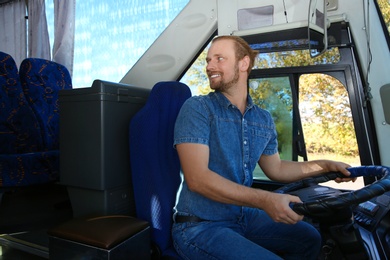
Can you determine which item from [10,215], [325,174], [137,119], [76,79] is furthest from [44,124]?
[325,174]

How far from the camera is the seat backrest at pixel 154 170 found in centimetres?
119

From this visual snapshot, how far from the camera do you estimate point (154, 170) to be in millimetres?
1194

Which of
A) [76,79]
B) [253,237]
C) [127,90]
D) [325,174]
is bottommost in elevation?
[253,237]

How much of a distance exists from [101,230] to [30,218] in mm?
1605

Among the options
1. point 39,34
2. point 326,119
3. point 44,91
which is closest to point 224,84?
point 326,119

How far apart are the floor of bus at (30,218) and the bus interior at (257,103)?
0.01 meters

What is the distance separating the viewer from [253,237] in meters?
1.25

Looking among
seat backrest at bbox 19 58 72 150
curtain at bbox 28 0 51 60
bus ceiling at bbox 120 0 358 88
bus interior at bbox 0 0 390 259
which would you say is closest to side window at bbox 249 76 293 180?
bus interior at bbox 0 0 390 259

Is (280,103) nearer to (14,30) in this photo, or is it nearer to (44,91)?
(44,91)

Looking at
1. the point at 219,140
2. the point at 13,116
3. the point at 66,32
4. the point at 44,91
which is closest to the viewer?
the point at 219,140

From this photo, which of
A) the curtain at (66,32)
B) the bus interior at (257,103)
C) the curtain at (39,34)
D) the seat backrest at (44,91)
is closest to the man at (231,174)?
the bus interior at (257,103)

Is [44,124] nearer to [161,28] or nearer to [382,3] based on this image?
[161,28]

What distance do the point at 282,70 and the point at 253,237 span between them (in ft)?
4.16

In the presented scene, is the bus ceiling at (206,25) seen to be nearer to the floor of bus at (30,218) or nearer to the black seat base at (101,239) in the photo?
the floor of bus at (30,218)
